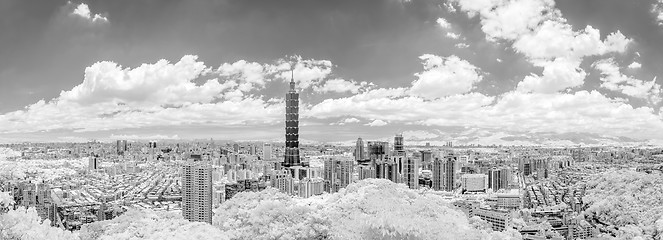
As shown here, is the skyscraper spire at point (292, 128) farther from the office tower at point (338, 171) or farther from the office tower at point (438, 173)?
the office tower at point (438, 173)

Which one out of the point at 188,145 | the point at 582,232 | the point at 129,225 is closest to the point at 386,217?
the point at 129,225

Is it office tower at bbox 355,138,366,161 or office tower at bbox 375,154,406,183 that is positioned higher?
office tower at bbox 355,138,366,161

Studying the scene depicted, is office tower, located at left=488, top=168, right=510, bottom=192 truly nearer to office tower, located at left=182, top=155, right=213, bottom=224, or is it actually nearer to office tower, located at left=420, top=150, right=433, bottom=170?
office tower, located at left=420, top=150, right=433, bottom=170

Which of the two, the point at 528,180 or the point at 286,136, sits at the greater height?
the point at 286,136

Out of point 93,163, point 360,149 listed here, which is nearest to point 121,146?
point 93,163

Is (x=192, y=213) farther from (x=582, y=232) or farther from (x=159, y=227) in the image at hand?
(x=159, y=227)

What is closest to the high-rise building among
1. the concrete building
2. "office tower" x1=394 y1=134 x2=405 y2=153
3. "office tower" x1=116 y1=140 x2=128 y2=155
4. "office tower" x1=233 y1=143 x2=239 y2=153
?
"office tower" x1=394 y1=134 x2=405 y2=153
